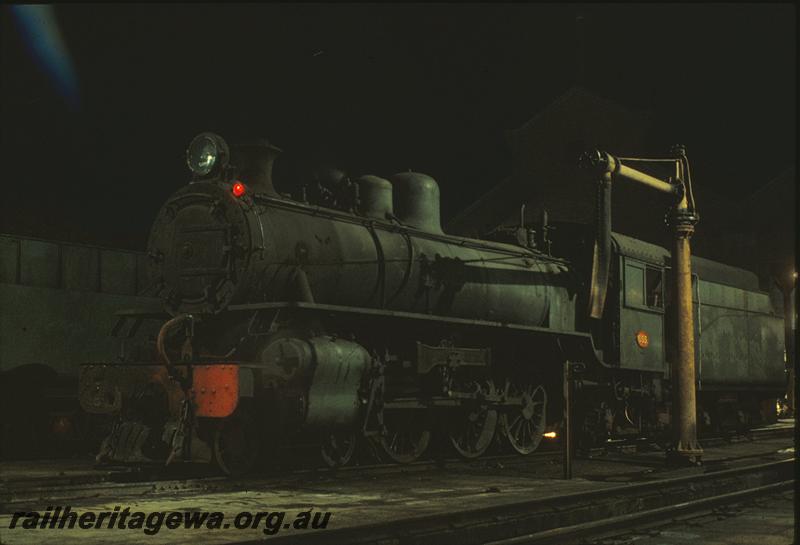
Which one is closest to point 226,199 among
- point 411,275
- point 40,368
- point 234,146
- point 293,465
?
point 234,146

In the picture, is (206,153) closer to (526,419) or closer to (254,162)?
(254,162)

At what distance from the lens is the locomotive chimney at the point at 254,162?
1070 centimetres

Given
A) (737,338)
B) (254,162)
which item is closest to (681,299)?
(254,162)

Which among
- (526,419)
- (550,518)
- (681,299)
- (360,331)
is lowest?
(550,518)

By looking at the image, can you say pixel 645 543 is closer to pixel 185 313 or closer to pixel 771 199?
pixel 185 313

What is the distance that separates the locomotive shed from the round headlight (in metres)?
3.40

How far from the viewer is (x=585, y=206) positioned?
1342 inches

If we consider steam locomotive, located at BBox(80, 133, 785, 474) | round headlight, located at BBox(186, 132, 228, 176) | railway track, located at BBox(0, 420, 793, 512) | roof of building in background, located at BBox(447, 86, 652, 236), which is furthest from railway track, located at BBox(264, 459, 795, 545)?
roof of building in background, located at BBox(447, 86, 652, 236)

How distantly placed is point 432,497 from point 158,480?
307 cm

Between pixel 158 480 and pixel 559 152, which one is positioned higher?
pixel 559 152

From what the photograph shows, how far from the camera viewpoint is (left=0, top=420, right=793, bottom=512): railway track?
8445mm

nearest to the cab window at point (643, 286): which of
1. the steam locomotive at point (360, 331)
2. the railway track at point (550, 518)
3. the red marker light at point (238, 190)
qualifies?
the steam locomotive at point (360, 331)

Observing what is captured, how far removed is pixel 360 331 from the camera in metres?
11.2

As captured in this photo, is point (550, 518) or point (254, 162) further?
point (254, 162)
